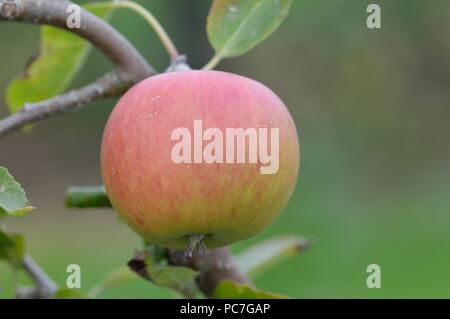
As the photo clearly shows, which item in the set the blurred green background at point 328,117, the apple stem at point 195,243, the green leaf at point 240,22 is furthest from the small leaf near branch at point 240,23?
Answer: the blurred green background at point 328,117

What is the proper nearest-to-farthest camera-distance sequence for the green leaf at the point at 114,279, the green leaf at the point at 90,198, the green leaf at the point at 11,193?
the green leaf at the point at 11,193
the green leaf at the point at 90,198
the green leaf at the point at 114,279

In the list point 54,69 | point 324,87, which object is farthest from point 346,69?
point 54,69

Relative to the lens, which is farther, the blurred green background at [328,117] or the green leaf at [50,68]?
the blurred green background at [328,117]

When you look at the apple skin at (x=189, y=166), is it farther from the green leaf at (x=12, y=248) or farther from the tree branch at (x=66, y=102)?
the green leaf at (x=12, y=248)

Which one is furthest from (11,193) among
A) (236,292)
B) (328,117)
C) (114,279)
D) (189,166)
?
(328,117)

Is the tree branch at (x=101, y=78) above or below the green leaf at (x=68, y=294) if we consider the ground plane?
above

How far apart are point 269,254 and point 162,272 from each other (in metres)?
0.26

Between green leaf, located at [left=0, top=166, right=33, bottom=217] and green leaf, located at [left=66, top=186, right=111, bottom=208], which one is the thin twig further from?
green leaf, located at [left=0, top=166, right=33, bottom=217]

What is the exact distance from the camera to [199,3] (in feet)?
15.5

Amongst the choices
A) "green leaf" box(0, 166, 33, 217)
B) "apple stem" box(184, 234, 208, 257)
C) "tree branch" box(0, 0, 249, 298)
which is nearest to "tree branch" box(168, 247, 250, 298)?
"tree branch" box(0, 0, 249, 298)

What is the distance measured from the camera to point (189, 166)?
1.92 feet

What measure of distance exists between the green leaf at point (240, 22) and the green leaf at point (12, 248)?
0.89 feet

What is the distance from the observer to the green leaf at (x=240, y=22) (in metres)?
0.71
